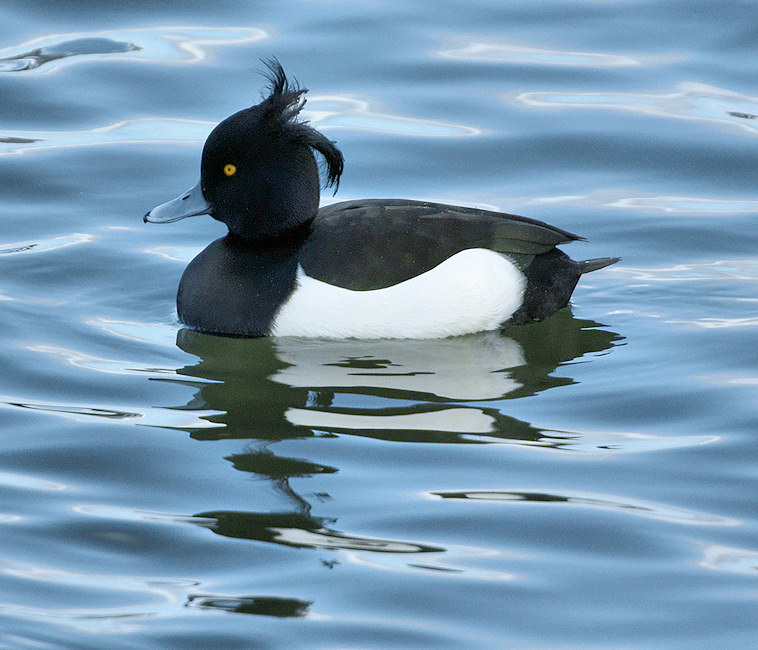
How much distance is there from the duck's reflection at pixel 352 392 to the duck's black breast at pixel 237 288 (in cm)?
9

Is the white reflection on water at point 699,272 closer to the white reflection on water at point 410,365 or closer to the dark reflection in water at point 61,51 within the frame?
the white reflection on water at point 410,365

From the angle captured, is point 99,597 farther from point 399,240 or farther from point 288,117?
point 288,117

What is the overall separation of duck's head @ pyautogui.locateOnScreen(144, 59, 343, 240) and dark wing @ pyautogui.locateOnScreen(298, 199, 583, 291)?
19 cm

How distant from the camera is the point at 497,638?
3916 millimetres

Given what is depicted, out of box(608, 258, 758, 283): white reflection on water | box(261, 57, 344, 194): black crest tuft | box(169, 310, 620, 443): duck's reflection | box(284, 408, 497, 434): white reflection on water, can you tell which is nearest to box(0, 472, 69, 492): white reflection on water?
box(169, 310, 620, 443): duck's reflection

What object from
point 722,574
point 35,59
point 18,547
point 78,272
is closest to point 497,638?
point 722,574

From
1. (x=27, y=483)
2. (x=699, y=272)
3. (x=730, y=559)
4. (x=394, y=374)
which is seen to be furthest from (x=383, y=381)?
(x=699, y=272)

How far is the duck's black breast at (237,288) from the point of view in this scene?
640 centimetres

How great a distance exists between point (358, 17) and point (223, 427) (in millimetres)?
6646

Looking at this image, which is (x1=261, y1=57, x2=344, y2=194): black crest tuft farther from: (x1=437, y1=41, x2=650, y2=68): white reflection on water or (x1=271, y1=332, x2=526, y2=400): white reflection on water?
(x1=437, y1=41, x2=650, y2=68): white reflection on water

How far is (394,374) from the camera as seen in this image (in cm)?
604

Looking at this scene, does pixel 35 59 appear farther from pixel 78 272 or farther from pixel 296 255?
pixel 296 255

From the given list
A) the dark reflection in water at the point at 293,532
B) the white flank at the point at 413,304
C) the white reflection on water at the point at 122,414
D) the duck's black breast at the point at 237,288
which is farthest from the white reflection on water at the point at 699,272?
the dark reflection in water at the point at 293,532

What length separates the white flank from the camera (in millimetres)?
6320
